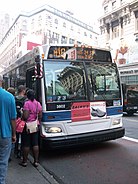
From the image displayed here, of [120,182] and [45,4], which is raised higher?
[45,4]

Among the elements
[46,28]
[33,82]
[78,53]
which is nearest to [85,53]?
[78,53]

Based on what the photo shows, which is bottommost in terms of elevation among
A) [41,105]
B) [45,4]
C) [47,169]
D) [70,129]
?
[47,169]

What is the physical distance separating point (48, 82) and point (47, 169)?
2.00m

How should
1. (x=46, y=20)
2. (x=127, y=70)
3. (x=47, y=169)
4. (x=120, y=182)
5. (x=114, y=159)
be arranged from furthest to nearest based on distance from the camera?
(x=46, y=20)
(x=127, y=70)
(x=114, y=159)
(x=47, y=169)
(x=120, y=182)

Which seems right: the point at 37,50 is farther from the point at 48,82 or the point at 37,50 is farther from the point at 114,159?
the point at 114,159

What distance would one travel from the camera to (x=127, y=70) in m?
30.3

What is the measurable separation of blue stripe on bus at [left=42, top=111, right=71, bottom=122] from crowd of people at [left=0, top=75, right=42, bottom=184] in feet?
0.63

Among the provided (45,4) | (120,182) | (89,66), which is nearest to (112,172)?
(120,182)

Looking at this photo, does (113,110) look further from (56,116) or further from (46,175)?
(46,175)

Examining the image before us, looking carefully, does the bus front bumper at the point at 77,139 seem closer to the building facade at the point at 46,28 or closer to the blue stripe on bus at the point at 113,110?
the blue stripe on bus at the point at 113,110

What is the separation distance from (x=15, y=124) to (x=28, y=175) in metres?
1.72

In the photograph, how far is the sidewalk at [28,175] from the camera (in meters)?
4.74

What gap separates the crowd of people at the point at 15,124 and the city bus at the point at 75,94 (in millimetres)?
422

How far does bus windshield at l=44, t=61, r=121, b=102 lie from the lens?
20.9 ft
